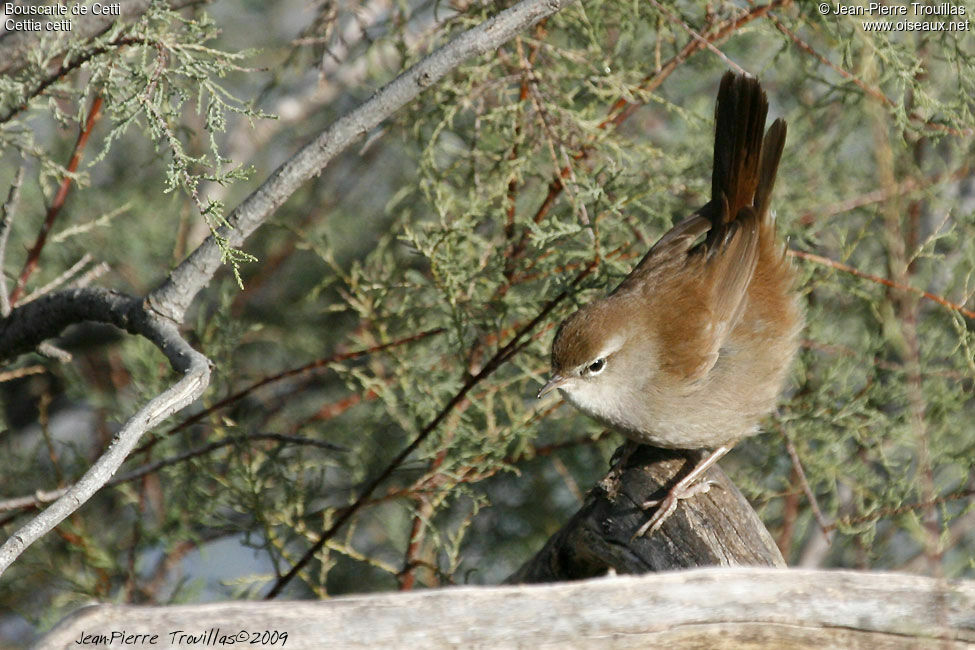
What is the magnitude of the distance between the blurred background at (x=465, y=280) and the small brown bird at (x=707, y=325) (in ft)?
0.58

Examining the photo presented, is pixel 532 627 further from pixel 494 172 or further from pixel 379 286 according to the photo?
pixel 494 172

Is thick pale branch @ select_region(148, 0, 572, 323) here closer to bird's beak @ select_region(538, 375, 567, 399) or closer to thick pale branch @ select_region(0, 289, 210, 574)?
thick pale branch @ select_region(0, 289, 210, 574)

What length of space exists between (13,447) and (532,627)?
13.9 ft

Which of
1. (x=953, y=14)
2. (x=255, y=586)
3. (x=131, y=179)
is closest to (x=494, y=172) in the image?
(x=953, y=14)

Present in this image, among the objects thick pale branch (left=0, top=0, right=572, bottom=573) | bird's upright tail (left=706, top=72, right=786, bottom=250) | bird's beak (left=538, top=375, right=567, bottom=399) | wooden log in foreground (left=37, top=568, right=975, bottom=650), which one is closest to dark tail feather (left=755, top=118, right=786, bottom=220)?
bird's upright tail (left=706, top=72, right=786, bottom=250)

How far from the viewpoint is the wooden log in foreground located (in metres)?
2.21

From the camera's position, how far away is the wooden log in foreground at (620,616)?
7.25 feet

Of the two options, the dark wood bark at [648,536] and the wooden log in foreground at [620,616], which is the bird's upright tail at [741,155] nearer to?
the dark wood bark at [648,536]

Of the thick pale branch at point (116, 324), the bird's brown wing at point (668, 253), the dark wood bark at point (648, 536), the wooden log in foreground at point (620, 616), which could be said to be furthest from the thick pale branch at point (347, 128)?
the dark wood bark at point (648, 536)

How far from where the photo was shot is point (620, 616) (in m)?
2.36

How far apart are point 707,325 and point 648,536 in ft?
2.98

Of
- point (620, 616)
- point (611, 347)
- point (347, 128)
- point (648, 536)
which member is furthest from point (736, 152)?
point (620, 616)

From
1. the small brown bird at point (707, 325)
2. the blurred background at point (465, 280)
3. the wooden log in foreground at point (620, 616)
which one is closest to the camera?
the wooden log in foreground at point (620, 616)

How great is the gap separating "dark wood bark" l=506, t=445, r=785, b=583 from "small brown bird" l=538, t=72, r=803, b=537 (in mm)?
120
